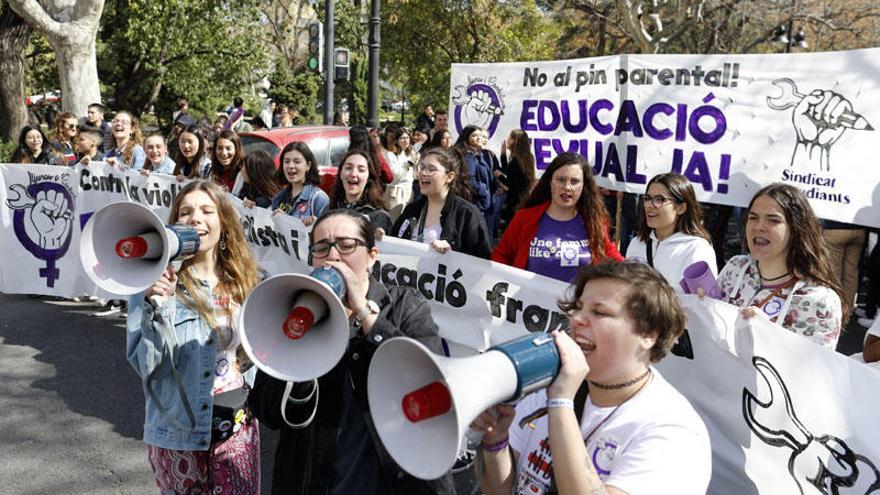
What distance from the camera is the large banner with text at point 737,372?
2256 millimetres

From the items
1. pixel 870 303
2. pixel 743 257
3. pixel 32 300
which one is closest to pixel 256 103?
pixel 32 300

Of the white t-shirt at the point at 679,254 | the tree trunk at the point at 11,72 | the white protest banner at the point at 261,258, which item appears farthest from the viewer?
the tree trunk at the point at 11,72

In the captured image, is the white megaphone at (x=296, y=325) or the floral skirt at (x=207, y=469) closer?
the white megaphone at (x=296, y=325)

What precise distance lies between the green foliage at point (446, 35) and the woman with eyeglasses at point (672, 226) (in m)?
20.7

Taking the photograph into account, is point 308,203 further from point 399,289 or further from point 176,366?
point 399,289

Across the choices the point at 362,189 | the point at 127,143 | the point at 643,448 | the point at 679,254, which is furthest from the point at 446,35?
the point at 643,448

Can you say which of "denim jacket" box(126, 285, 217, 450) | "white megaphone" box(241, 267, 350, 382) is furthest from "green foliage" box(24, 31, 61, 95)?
"white megaphone" box(241, 267, 350, 382)

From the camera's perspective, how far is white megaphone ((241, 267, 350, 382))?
1.82 metres

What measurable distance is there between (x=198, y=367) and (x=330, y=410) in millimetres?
622

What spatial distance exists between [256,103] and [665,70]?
70.3ft

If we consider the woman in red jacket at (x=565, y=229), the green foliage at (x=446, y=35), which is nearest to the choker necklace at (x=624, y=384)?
the woman in red jacket at (x=565, y=229)

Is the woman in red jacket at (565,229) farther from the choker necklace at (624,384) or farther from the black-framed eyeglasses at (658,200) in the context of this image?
the choker necklace at (624,384)

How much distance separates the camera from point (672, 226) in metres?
3.85

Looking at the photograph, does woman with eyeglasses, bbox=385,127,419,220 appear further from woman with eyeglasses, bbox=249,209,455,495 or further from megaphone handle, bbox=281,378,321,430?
megaphone handle, bbox=281,378,321,430
